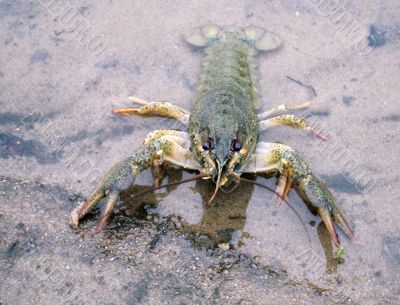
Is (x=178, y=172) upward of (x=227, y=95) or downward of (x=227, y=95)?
downward

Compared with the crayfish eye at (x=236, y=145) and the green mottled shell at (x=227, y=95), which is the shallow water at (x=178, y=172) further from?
the crayfish eye at (x=236, y=145)

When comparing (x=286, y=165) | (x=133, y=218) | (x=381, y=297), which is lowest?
(x=381, y=297)

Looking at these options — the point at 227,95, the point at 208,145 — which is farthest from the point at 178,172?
the point at 227,95

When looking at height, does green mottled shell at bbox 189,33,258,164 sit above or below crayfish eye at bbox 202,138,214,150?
below

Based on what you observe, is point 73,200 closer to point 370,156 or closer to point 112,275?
point 112,275

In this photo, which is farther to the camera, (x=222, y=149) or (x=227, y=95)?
(x=227, y=95)

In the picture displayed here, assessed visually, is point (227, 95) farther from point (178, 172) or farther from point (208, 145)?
point (178, 172)

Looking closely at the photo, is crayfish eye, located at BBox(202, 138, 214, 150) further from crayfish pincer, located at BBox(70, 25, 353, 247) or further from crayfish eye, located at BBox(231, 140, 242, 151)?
crayfish eye, located at BBox(231, 140, 242, 151)

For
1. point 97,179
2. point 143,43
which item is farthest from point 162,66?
point 97,179

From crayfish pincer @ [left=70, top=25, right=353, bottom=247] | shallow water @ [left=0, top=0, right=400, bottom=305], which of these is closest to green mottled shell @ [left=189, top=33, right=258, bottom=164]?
crayfish pincer @ [left=70, top=25, right=353, bottom=247]
